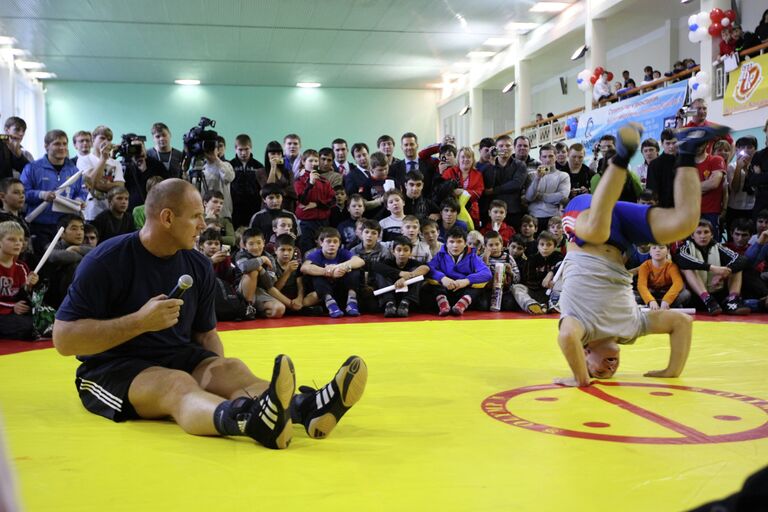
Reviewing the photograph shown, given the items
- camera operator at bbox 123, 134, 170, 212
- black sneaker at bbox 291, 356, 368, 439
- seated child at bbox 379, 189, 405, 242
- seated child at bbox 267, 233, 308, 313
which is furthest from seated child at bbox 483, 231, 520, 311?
black sneaker at bbox 291, 356, 368, 439

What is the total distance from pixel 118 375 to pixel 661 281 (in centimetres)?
562

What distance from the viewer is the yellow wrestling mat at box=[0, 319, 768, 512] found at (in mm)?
1937

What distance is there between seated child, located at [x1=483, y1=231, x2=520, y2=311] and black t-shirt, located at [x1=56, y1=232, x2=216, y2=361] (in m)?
4.57

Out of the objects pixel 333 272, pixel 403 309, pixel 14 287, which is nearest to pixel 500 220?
pixel 403 309

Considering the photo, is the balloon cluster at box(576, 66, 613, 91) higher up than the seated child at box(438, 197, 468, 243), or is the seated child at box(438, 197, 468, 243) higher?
the balloon cluster at box(576, 66, 613, 91)

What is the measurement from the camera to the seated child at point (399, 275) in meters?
6.75

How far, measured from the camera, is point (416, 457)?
7.50 ft

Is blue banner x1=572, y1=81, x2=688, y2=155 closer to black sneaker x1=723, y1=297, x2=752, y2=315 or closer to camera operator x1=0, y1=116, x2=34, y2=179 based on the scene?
black sneaker x1=723, y1=297, x2=752, y2=315

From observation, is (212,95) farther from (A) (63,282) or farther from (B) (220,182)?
(A) (63,282)

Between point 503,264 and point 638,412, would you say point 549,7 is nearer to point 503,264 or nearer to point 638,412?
point 503,264

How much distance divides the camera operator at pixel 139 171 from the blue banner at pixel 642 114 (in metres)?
7.64

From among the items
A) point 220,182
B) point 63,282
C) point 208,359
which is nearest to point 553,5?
point 220,182

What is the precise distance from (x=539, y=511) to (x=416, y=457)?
0.54m

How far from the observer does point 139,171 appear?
25.2ft
